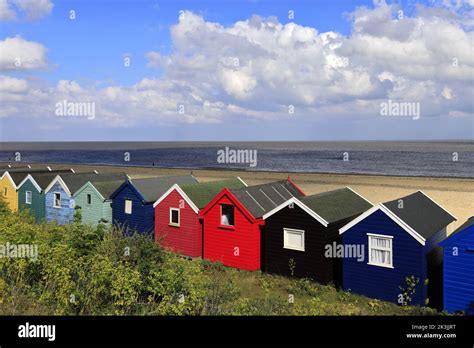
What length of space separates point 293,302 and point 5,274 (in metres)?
11.5

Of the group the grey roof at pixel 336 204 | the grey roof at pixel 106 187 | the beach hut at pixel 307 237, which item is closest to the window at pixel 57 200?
the grey roof at pixel 106 187

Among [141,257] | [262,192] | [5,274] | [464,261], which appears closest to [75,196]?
[262,192]

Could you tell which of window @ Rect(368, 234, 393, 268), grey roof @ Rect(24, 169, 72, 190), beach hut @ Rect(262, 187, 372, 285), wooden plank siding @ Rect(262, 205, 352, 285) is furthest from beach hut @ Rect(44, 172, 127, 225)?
window @ Rect(368, 234, 393, 268)

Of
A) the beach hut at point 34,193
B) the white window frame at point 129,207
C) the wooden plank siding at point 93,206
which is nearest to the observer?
the white window frame at point 129,207

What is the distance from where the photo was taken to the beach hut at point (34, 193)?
34.9m

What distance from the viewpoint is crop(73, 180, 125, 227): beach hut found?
101 feet

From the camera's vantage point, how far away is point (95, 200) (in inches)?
1233

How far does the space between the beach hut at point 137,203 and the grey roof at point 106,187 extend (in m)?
1.09

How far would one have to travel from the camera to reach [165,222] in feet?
90.8

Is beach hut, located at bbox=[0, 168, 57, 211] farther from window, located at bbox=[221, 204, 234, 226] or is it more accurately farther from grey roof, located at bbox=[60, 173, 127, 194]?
window, located at bbox=[221, 204, 234, 226]

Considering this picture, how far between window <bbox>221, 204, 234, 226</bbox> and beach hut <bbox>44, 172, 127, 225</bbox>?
517 inches

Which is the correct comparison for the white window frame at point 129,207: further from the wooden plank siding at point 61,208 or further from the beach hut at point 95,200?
the wooden plank siding at point 61,208

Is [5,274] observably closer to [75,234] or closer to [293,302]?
[75,234]

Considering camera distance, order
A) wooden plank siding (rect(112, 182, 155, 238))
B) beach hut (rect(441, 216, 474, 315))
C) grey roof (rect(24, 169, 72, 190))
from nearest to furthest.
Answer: beach hut (rect(441, 216, 474, 315)) → wooden plank siding (rect(112, 182, 155, 238)) → grey roof (rect(24, 169, 72, 190))
